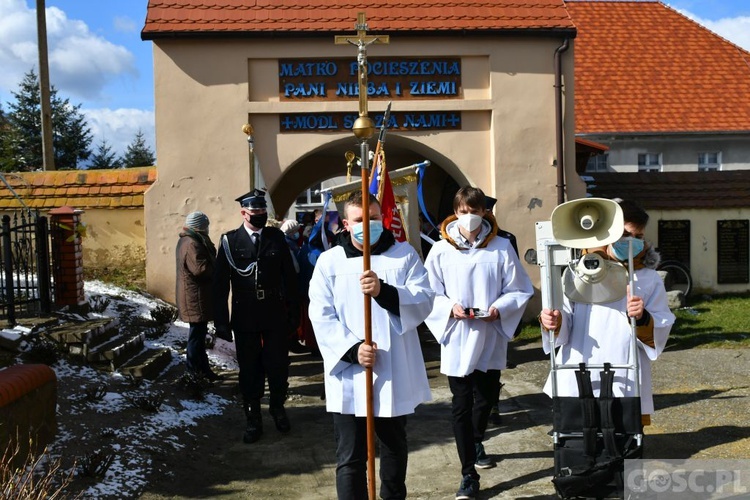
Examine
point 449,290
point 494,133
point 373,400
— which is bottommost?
point 373,400

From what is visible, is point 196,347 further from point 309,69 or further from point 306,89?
point 309,69

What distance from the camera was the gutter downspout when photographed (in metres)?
13.5

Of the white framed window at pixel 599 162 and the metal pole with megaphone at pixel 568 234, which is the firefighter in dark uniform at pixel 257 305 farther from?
the white framed window at pixel 599 162

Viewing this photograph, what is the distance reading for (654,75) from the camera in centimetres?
2419

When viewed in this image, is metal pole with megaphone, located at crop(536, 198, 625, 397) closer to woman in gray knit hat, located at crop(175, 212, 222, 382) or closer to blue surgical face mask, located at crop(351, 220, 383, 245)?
blue surgical face mask, located at crop(351, 220, 383, 245)

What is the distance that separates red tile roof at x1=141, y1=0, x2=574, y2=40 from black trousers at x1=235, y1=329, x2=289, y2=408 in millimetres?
7331

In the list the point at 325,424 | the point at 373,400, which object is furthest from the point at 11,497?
the point at 325,424

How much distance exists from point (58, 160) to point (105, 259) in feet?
62.2

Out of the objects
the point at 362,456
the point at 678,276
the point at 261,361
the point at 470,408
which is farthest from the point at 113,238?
the point at 362,456

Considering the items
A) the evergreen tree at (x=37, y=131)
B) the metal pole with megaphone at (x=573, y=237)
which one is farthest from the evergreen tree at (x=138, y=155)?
the metal pole with megaphone at (x=573, y=237)

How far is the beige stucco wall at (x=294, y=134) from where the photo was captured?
43.2 ft

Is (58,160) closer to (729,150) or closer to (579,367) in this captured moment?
(729,150)

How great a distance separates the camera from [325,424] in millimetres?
7426

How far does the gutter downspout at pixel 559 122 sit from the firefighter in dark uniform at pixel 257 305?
24.6 ft
